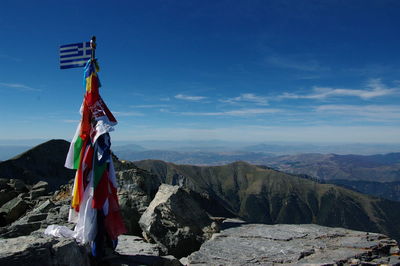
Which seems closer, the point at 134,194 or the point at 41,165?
the point at 134,194

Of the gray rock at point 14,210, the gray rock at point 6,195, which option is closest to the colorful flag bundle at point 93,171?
the gray rock at point 14,210

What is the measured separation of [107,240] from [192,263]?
2565 millimetres

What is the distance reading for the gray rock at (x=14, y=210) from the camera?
1518 centimetres

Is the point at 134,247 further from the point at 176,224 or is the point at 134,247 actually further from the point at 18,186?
the point at 18,186

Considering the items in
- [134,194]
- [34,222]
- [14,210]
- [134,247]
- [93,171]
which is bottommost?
[134,247]

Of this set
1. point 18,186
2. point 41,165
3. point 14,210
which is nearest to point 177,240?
point 14,210

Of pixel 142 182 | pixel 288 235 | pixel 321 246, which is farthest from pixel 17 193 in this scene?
pixel 321 246

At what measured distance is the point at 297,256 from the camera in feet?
29.2

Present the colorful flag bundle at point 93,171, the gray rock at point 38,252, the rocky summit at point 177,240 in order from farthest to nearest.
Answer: the colorful flag bundle at point 93,171 < the rocky summit at point 177,240 < the gray rock at point 38,252

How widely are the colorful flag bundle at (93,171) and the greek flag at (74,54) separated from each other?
1.77 feet

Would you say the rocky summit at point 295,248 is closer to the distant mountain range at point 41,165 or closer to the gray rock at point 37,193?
the gray rock at point 37,193

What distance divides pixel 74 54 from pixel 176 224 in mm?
6912

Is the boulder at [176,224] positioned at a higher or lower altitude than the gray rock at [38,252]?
lower

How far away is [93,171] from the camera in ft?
28.2
